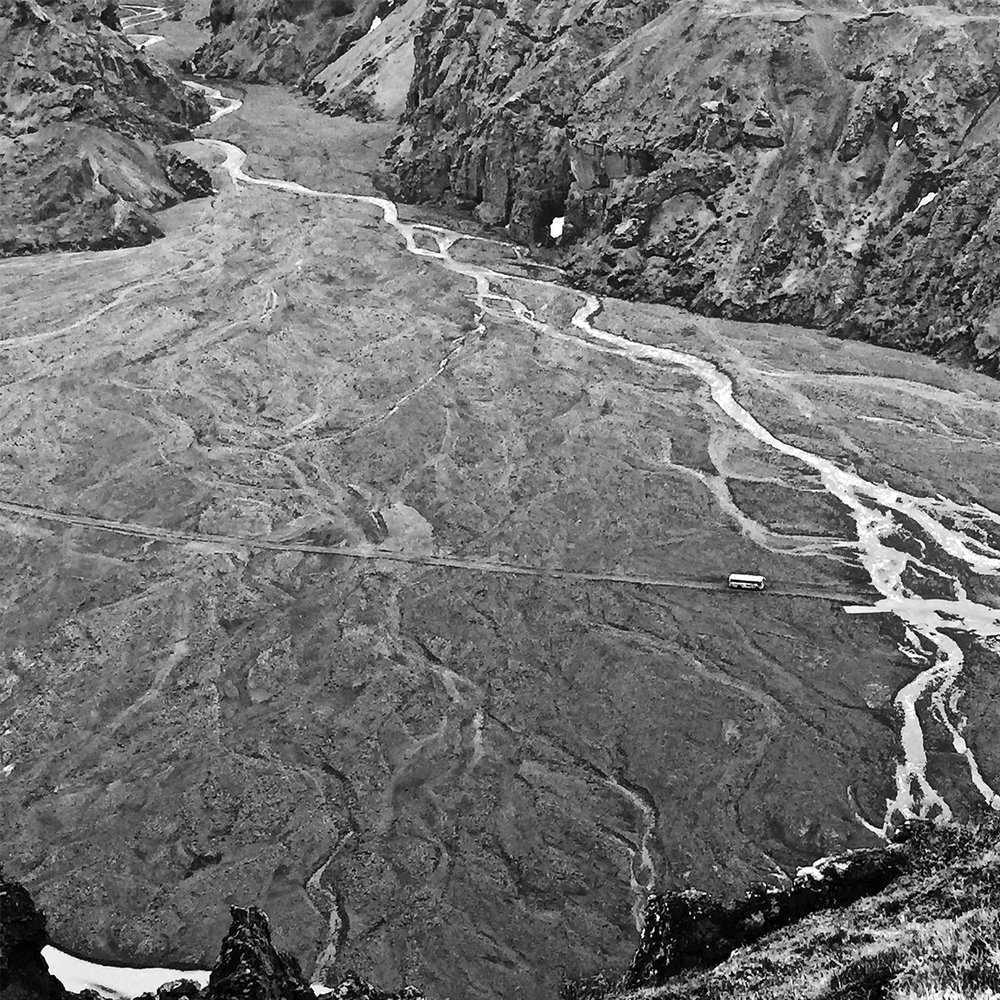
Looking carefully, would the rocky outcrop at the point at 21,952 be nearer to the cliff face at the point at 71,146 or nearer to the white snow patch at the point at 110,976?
the white snow patch at the point at 110,976

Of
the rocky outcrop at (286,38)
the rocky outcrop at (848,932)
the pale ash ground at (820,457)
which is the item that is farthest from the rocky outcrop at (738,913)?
the rocky outcrop at (286,38)

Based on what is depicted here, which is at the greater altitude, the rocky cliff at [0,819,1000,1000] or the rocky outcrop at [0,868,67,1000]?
the rocky cliff at [0,819,1000,1000]

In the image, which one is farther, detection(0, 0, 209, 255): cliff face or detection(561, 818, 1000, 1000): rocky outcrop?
detection(0, 0, 209, 255): cliff face

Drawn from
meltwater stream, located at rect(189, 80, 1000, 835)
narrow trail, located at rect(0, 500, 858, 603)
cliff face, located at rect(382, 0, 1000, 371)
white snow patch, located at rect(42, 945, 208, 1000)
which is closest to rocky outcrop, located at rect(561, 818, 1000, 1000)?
white snow patch, located at rect(42, 945, 208, 1000)

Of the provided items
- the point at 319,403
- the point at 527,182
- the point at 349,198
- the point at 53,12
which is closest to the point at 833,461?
the point at 319,403

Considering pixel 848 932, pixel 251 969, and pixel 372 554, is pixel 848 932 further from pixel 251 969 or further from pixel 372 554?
pixel 372 554

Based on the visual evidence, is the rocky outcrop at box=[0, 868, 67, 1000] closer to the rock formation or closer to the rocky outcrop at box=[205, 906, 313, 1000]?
the rocky outcrop at box=[205, 906, 313, 1000]
